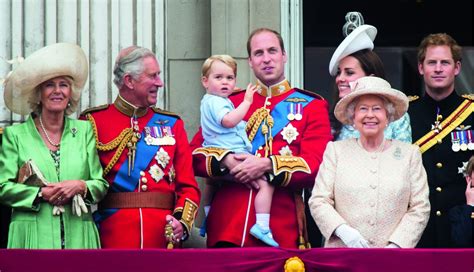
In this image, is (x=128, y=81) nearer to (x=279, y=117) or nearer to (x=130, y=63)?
(x=130, y=63)

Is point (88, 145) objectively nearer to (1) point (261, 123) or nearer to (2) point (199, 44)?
(1) point (261, 123)

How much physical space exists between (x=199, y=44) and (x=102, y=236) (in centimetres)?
244

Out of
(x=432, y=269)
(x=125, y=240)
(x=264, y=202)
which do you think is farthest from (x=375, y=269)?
(x=125, y=240)

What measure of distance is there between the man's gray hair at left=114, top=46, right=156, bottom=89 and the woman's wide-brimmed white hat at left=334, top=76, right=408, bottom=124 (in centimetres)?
115

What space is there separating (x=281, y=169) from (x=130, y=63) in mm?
1089

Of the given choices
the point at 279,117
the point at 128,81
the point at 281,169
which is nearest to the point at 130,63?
the point at 128,81

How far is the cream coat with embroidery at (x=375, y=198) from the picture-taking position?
877cm

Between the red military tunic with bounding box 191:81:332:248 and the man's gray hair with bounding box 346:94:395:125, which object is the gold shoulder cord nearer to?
the red military tunic with bounding box 191:81:332:248

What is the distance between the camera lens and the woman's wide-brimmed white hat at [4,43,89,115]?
9.02 metres

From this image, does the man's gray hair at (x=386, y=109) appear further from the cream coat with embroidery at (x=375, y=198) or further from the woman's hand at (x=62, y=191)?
the woman's hand at (x=62, y=191)

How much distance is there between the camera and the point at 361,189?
8.85 metres

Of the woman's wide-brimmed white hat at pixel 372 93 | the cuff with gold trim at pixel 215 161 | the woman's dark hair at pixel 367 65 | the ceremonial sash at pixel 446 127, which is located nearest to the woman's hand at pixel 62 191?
the cuff with gold trim at pixel 215 161

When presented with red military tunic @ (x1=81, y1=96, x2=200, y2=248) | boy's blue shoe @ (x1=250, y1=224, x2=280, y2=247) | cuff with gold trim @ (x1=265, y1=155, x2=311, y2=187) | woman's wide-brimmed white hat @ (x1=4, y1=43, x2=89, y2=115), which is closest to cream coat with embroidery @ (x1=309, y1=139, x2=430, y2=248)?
cuff with gold trim @ (x1=265, y1=155, x2=311, y2=187)

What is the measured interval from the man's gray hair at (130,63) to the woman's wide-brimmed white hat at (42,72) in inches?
10.0
